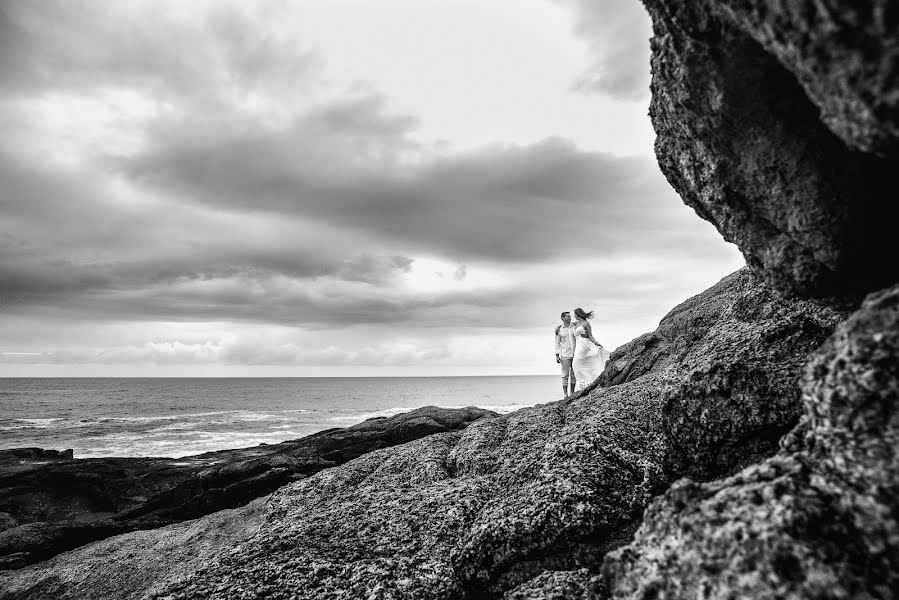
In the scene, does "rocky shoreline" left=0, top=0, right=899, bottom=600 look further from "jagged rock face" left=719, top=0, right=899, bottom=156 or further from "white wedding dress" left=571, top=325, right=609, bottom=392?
"white wedding dress" left=571, top=325, right=609, bottom=392

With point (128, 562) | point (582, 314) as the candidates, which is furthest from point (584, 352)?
point (128, 562)

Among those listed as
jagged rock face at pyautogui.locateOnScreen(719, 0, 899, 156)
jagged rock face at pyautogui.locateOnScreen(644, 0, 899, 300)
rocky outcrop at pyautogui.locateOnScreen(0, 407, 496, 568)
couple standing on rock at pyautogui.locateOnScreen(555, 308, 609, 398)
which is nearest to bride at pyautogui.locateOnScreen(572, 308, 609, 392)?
couple standing on rock at pyautogui.locateOnScreen(555, 308, 609, 398)

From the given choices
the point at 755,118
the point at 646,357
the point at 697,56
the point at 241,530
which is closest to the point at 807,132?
the point at 755,118

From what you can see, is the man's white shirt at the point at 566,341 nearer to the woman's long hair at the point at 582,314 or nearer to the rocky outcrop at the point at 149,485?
the woman's long hair at the point at 582,314

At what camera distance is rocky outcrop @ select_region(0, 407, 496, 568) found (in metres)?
14.3

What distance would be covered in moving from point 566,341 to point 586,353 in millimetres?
2062

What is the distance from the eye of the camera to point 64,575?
37.2 ft

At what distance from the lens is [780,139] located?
562cm

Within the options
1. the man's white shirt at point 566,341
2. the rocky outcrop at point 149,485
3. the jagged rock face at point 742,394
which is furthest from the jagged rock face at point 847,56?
the man's white shirt at point 566,341

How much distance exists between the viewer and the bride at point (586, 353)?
21859mm

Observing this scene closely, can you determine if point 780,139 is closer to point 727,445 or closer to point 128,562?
point 727,445

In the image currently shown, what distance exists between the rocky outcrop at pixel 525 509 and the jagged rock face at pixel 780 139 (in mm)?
1651

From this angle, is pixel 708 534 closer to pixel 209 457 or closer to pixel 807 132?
pixel 807 132

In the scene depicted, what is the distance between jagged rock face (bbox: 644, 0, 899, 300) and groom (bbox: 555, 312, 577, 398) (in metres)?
16.8
